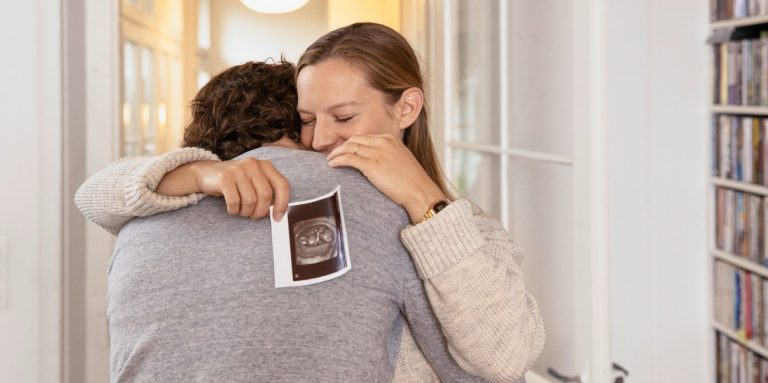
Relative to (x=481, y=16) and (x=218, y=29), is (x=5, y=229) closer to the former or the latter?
(x=481, y=16)

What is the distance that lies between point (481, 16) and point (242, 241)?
1.48m

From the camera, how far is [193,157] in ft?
3.41

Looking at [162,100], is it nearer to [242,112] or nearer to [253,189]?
[242,112]

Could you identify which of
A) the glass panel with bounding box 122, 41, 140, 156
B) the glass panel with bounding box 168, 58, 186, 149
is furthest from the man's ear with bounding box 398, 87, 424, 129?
the glass panel with bounding box 168, 58, 186, 149

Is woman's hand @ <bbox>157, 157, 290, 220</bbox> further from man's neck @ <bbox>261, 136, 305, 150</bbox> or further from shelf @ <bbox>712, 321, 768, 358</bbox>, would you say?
shelf @ <bbox>712, 321, 768, 358</bbox>

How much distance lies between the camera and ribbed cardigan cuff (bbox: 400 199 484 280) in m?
0.99

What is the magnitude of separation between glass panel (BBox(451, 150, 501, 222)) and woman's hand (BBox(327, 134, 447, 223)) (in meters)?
0.95

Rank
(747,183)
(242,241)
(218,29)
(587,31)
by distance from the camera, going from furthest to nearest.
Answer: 1. (218,29)
2. (747,183)
3. (587,31)
4. (242,241)

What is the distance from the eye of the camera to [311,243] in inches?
37.7

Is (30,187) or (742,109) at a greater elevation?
(742,109)

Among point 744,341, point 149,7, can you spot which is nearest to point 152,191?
point 744,341

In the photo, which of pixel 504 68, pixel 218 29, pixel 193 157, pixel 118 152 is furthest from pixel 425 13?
pixel 218 29

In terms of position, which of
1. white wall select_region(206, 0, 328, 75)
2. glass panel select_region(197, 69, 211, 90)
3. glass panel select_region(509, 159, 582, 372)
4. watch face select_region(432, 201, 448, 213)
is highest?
white wall select_region(206, 0, 328, 75)

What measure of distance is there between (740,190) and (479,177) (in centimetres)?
115
